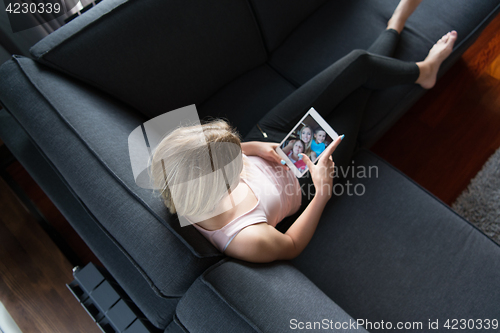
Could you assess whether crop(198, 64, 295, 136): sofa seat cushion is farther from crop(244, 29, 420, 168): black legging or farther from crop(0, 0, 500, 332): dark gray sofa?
crop(244, 29, 420, 168): black legging

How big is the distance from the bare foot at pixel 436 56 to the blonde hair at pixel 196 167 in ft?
3.71

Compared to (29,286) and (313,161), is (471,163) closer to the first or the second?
(313,161)

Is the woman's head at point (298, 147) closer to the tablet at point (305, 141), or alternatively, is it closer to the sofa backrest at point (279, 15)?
the tablet at point (305, 141)

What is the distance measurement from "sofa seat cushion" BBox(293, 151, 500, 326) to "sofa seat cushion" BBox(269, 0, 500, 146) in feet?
1.17

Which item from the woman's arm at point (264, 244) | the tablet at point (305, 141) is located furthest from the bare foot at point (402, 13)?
the woman's arm at point (264, 244)

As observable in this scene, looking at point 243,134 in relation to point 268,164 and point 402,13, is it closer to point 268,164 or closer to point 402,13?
point 268,164

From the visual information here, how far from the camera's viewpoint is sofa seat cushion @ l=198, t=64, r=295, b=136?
1.43 m

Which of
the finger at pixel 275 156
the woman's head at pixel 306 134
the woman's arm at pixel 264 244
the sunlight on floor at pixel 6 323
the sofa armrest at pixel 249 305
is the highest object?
the woman's head at pixel 306 134

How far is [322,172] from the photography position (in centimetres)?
113

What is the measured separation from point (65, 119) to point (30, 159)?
0.41m

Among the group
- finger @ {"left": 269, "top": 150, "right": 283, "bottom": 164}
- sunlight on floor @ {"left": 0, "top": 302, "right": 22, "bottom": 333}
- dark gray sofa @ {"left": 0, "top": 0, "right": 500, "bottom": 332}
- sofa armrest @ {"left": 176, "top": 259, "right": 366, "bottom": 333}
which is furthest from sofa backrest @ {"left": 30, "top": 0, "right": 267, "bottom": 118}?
sunlight on floor @ {"left": 0, "top": 302, "right": 22, "bottom": 333}

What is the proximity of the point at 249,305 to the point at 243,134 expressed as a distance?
0.82 m

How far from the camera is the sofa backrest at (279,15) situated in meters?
1.38

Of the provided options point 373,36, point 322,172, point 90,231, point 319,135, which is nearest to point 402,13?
point 373,36
